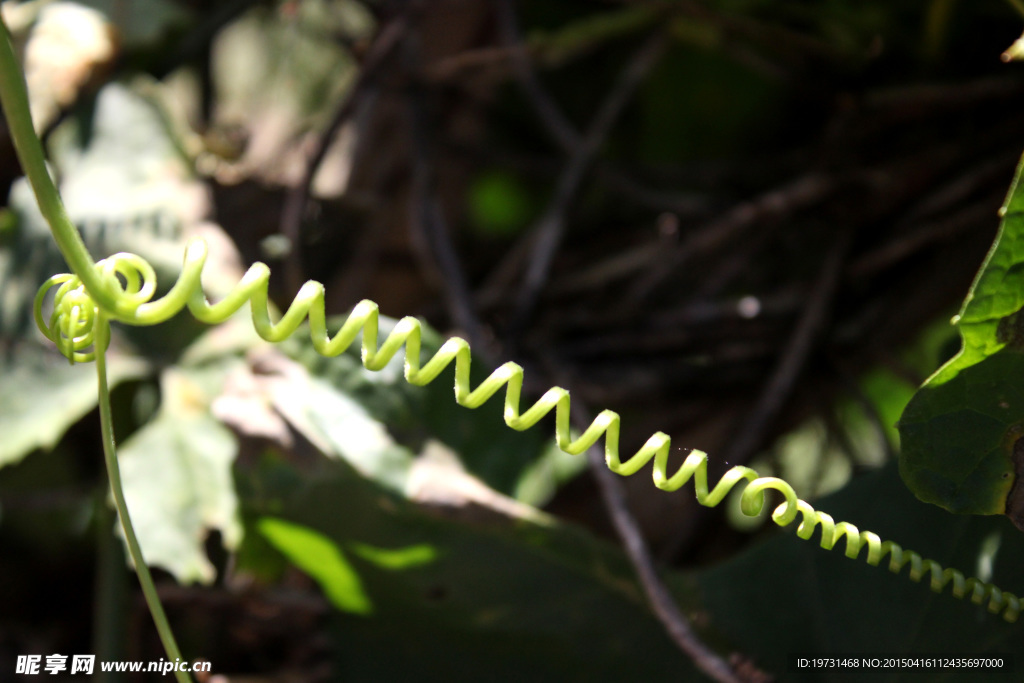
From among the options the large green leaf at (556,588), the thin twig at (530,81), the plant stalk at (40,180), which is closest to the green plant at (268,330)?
the plant stalk at (40,180)

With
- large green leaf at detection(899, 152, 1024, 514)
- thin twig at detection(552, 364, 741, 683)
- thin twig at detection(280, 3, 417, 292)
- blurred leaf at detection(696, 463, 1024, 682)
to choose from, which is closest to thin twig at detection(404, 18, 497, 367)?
thin twig at detection(280, 3, 417, 292)

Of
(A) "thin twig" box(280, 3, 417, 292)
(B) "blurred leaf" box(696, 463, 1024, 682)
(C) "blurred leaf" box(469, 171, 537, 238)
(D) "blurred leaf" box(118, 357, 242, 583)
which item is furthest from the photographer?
(C) "blurred leaf" box(469, 171, 537, 238)

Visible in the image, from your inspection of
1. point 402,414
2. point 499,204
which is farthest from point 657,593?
point 499,204

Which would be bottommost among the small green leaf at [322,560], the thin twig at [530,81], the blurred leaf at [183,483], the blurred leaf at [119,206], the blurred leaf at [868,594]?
the blurred leaf at [868,594]

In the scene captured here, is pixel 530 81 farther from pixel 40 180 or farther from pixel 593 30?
pixel 40 180

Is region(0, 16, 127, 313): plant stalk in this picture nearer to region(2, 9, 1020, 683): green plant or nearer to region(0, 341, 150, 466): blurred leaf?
region(2, 9, 1020, 683): green plant

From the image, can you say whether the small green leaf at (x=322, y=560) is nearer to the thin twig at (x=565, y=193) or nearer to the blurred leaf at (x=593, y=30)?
the thin twig at (x=565, y=193)

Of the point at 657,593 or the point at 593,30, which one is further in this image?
the point at 593,30
